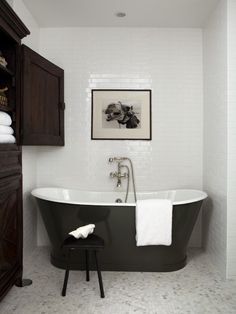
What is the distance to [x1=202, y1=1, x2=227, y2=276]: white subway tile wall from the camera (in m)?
2.94

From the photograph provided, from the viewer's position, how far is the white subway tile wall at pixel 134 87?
3.74 meters

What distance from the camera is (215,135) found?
10.7ft

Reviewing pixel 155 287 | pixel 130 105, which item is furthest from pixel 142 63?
pixel 155 287

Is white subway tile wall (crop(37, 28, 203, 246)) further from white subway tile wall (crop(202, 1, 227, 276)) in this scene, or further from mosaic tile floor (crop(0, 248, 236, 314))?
mosaic tile floor (crop(0, 248, 236, 314))

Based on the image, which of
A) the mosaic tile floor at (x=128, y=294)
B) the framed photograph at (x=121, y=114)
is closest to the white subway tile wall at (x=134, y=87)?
the framed photograph at (x=121, y=114)

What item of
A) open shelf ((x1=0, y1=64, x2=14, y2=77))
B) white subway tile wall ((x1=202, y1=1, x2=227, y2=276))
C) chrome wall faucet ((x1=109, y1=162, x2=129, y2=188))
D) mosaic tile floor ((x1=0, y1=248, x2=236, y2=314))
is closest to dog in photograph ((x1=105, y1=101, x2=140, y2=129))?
chrome wall faucet ((x1=109, y1=162, x2=129, y2=188))

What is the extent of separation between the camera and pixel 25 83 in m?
2.67

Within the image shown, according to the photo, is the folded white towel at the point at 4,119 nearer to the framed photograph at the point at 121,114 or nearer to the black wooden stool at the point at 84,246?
the black wooden stool at the point at 84,246

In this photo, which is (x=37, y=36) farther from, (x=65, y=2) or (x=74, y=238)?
(x=74, y=238)

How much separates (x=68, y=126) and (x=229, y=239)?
7.40 feet

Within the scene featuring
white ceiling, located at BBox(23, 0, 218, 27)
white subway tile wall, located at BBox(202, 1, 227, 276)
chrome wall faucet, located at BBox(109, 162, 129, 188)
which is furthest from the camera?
chrome wall faucet, located at BBox(109, 162, 129, 188)

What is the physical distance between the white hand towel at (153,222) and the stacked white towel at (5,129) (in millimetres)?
1246

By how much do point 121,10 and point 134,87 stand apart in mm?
892

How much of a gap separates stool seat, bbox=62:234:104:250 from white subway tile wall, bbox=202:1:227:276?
1.26m
